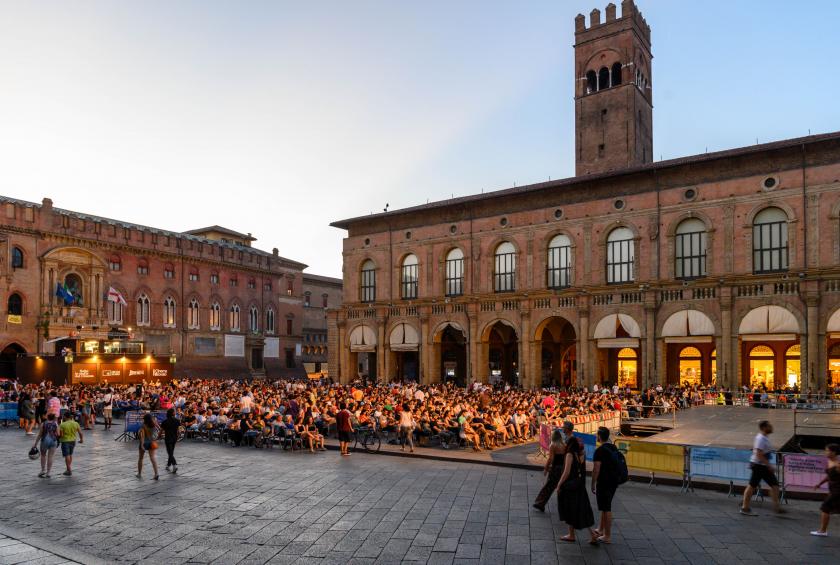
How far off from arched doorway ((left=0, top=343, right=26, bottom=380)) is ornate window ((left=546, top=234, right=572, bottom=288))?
36.6 m

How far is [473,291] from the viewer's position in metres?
46.0

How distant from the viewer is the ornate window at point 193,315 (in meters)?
59.1

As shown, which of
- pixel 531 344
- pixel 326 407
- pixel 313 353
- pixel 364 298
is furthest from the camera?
pixel 313 353

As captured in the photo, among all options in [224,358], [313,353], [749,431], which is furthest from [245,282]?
[749,431]

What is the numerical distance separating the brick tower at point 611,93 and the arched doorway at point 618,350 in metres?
16.3

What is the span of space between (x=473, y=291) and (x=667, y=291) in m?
13.3

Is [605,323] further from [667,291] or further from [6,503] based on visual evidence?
[6,503]

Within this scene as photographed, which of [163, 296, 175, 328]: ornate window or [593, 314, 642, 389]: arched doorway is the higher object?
[163, 296, 175, 328]: ornate window

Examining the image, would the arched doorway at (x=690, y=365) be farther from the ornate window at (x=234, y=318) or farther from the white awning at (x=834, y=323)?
the ornate window at (x=234, y=318)

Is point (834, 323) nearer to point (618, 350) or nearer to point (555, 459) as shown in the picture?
point (618, 350)

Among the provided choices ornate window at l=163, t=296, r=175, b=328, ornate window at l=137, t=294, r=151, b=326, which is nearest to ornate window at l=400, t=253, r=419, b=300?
ornate window at l=163, t=296, r=175, b=328

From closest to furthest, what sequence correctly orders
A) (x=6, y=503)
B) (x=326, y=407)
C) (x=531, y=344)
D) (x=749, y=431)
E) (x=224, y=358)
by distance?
(x=6, y=503), (x=749, y=431), (x=326, y=407), (x=531, y=344), (x=224, y=358)

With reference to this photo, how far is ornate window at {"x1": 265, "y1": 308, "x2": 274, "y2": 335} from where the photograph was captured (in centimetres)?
6775

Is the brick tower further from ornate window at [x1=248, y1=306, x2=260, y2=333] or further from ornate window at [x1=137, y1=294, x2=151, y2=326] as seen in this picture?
ornate window at [x1=137, y1=294, x2=151, y2=326]
